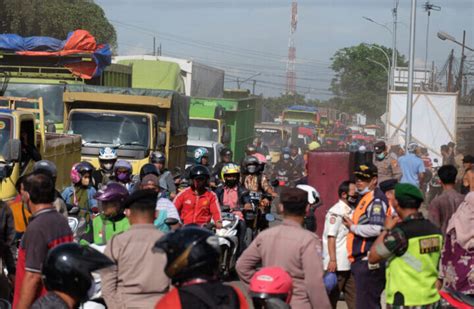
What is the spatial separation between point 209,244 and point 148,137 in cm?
1612

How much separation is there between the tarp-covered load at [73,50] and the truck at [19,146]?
5360mm

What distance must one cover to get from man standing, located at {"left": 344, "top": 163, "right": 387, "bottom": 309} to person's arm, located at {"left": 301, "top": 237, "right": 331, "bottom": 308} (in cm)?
273

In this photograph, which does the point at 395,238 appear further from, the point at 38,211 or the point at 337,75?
the point at 337,75

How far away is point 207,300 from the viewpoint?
4.55 m

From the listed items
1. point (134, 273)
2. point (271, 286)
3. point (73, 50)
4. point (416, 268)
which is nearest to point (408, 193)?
point (416, 268)

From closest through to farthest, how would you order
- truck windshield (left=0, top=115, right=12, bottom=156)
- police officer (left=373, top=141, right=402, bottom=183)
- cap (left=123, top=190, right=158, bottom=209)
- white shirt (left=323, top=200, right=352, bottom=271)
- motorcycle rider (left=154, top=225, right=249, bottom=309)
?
motorcycle rider (left=154, top=225, right=249, bottom=309)
cap (left=123, top=190, right=158, bottom=209)
white shirt (left=323, top=200, right=352, bottom=271)
truck windshield (left=0, top=115, right=12, bottom=156)
police officer (left=373, top=141, right=402, bottom=183)

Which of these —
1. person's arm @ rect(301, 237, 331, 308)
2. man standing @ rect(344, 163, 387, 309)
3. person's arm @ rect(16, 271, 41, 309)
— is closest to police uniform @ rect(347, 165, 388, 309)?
man standing @ rect(344, 163, 387, 309)

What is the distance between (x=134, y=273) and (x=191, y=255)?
209cm

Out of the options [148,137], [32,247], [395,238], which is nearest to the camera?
[32,247]

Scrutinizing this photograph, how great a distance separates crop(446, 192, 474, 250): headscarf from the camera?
32.0 feet

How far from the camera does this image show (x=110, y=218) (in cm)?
830

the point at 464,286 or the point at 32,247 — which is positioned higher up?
the point at 32,247

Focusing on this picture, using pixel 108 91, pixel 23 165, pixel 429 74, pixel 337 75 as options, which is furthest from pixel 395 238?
pixel 337 75

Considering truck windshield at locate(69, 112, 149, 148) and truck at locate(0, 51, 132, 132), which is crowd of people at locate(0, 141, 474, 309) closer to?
truck windshield at locate(69, 112, 149, 148)
